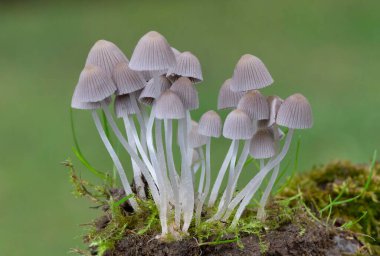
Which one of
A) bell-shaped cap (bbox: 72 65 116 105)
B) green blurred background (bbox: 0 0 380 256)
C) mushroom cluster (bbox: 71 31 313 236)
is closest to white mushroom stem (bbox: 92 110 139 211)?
mushroom cluster (bbox: 71 31 313 236)

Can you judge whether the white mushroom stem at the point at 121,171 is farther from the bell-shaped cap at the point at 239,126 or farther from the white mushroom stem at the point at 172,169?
the bell-shaped cap at the point at 239,126

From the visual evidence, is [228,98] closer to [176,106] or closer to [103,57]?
[176,106]

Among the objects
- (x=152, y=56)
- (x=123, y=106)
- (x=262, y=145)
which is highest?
(x=152, y=56)

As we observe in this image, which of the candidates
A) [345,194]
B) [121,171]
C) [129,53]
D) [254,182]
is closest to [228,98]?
[254,182]

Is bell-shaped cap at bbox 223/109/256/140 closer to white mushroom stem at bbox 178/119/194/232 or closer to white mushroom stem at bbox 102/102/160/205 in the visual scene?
white mushroom stem at bbox 178/119/194/232

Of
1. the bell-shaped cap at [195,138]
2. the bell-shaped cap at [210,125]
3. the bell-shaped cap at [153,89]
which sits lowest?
the bell-shaped cap at [195,138]

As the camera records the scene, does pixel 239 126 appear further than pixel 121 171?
No

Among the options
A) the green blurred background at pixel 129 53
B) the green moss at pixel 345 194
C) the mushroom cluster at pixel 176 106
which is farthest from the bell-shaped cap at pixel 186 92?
the green blurred background at pixel 129 53

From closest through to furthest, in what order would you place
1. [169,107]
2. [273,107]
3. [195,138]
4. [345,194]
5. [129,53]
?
[169,107], [273,107], [195,138], [345,194], [129,53]
